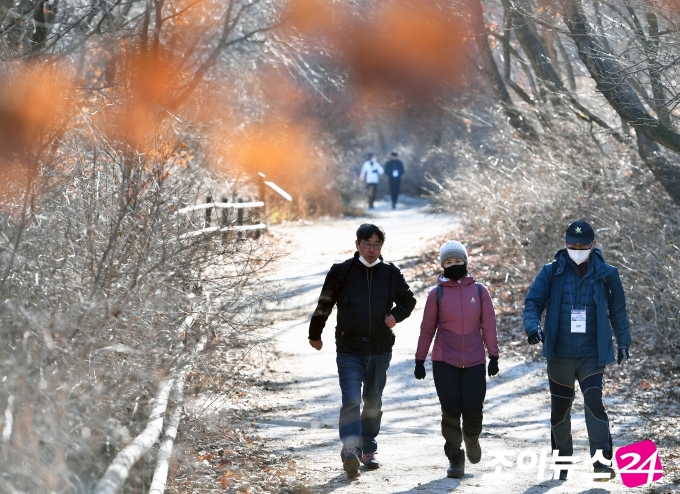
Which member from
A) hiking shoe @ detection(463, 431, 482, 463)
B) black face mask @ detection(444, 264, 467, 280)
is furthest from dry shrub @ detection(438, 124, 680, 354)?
black face mask @ detection(444, 264, 467, 280)

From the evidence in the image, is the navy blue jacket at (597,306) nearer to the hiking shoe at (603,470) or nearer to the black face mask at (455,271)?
the black face mask at (455,271)

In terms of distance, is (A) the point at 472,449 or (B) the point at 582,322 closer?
(B) the point at 582,322

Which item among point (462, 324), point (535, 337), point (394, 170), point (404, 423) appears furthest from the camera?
point (394, 170)

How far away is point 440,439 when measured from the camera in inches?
367

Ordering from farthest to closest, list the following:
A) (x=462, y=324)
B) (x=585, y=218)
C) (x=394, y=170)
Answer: (x=394, y=170) → (x=585, y=218) → (x=462, y=324)

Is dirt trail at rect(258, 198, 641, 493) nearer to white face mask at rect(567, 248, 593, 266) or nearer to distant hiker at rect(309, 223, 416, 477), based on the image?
distant hiker at rect(309, 223, 416, 477)

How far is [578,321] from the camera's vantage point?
749 cm

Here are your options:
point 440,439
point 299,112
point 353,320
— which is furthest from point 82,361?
point 299,112

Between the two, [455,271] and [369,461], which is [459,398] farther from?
[455,271]

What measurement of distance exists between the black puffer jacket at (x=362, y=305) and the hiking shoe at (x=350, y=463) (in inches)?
29.0

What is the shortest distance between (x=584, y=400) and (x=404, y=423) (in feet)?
9.89

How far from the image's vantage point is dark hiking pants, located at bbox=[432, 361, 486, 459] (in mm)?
7613

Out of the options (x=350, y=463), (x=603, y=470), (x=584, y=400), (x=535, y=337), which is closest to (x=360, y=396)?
(x=350, y=463)

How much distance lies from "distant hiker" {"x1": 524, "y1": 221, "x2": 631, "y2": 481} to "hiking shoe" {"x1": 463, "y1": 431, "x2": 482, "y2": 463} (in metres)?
0.62
